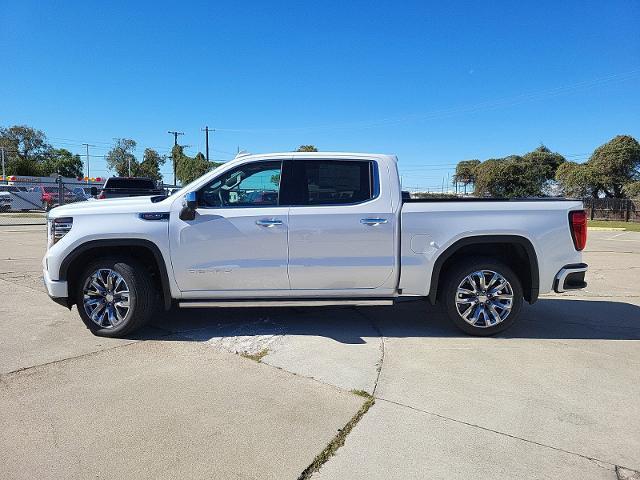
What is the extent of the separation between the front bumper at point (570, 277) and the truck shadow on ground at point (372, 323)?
0.62 metres

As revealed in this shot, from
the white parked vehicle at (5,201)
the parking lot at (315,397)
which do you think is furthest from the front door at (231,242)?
the white parked vehicle at (5,201)

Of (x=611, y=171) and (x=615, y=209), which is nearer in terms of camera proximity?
(x=615, y=209)

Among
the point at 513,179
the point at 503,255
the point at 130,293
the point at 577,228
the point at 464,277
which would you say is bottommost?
the point at 130,293

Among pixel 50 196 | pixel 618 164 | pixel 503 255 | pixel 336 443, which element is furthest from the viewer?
pixel 618 164

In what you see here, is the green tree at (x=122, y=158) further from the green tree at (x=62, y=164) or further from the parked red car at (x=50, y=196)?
the parked red car at (x=50, y=196)

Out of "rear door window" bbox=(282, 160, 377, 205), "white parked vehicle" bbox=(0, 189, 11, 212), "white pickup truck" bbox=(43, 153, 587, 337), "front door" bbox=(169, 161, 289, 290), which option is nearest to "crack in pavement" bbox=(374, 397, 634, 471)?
"white pickup truck" bbox=(43, 153, 587, 337)

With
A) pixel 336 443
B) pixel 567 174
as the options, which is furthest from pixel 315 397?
pixel 567 174

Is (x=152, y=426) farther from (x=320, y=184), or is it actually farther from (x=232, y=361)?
(x=320, y=184)

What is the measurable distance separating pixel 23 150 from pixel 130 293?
9727 cm

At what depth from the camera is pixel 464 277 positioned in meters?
5.07

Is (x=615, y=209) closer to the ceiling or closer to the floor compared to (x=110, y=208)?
closer to the floor

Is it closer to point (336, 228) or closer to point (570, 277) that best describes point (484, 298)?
point (570, 277)

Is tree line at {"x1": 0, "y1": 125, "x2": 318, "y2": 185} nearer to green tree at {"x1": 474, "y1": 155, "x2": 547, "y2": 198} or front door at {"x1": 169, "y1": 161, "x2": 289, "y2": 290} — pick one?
green tree at {"x1": 474, "y1": 155, "x2": 547, "y2": 198}

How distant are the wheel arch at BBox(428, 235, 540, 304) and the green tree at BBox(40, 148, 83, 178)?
94139mm
